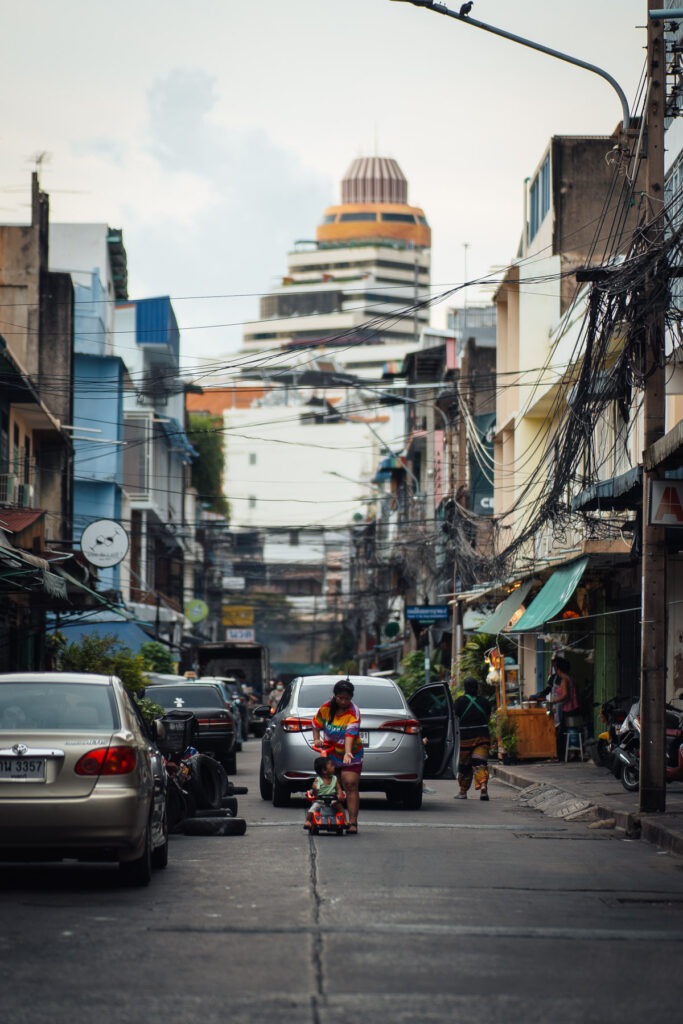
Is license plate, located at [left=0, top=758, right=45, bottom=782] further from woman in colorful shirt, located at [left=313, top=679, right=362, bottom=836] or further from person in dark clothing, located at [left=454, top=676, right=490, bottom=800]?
person in dark clothing, located at [left=454, top=676, right=490, bottom=800]

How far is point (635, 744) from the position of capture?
2111 centimetres

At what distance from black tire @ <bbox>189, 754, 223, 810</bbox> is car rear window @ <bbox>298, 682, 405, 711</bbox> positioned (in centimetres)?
242

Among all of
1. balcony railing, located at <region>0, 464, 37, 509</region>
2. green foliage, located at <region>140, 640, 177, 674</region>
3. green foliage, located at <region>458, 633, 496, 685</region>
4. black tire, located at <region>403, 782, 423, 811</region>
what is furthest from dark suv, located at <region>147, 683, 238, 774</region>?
green foliage, located at <region>140, 640, 177, 674</region>

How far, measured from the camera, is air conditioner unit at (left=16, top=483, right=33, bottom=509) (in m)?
34.7

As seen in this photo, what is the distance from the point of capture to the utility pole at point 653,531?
54.9 ft

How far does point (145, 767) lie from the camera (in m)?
11.6

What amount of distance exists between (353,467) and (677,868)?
109261 millimetres

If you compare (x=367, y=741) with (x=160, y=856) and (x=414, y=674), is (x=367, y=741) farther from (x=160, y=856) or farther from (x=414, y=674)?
(x=414, y=674)

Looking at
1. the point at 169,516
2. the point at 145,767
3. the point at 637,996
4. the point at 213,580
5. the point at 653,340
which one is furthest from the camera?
the point at 213,580

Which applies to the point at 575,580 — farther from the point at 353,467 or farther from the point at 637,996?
the point at 353,467

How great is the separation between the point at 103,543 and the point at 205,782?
20.5m

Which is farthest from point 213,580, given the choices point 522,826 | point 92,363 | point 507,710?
point 522,826

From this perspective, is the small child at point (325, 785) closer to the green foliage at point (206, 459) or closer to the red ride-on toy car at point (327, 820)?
the red ride-on toy car at point (327, 820)

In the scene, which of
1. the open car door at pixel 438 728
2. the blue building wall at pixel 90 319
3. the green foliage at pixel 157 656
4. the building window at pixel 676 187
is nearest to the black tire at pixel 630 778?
the open car door at pixel 438 728
